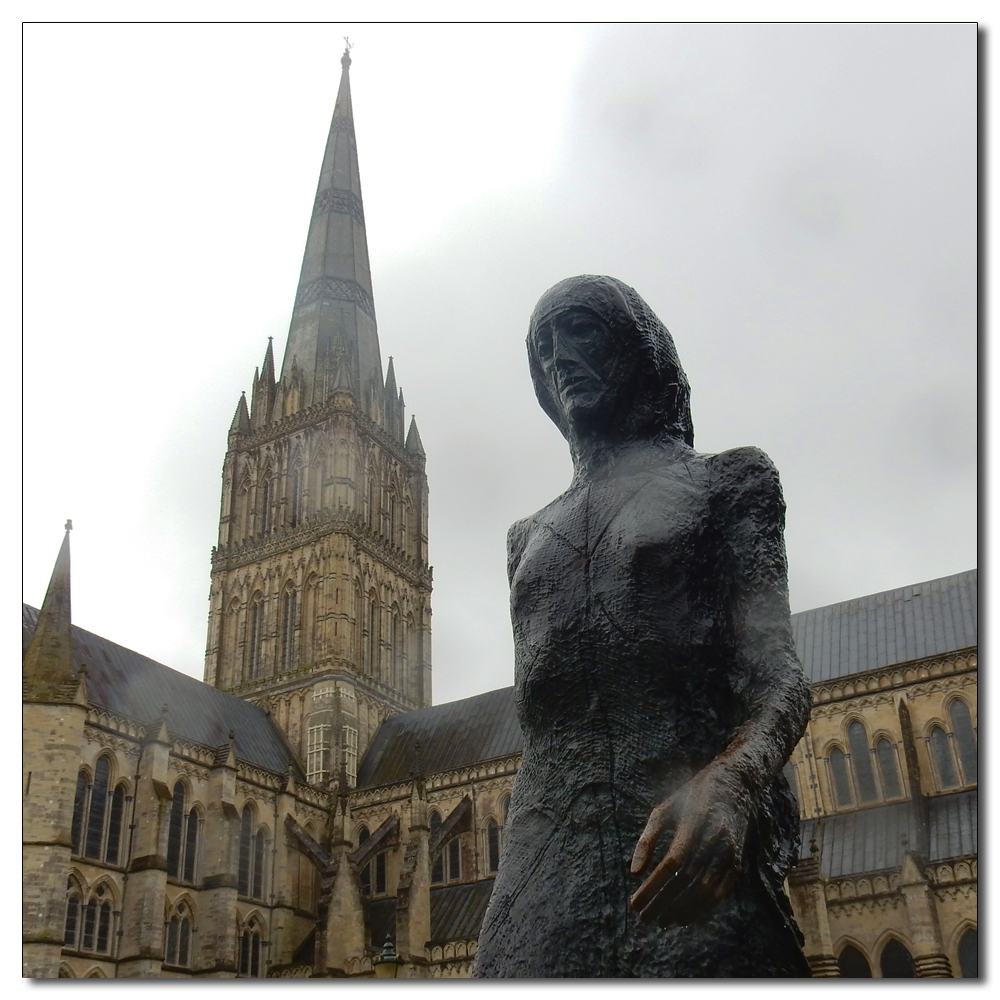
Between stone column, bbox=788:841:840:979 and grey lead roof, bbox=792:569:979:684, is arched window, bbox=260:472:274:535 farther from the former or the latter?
stone column, bbox=788:841:840:979

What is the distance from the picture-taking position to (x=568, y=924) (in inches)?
93.0

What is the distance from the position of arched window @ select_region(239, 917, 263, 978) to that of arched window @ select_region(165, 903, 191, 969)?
5.99 feet

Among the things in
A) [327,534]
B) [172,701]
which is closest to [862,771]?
[172,701]

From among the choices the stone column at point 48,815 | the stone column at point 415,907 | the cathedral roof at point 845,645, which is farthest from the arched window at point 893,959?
the stone column at point 48,815

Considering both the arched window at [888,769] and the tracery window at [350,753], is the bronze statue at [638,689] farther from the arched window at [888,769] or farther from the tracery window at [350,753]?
the tracery window at [350,753]

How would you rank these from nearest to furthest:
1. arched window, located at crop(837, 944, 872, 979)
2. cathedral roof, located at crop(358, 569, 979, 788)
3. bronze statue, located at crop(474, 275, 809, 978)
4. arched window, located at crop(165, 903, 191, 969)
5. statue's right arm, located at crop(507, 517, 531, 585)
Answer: bronze statue, located at crop(474, 275, 809, 978) < statue's right arm, located at crop(507, 517, 531, 585) < arched window, located at crop(837, 944, 872, 979) < cathedral roof, located at crop(358, 569, 979, 788) < arched window, located at crop(165, 903, 191, 969)

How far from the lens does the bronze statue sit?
2.24m

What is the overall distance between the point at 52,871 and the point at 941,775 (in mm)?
19338

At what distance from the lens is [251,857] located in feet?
103

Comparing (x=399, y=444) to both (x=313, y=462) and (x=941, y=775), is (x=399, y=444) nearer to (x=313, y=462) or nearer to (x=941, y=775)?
(x=313, y=462)

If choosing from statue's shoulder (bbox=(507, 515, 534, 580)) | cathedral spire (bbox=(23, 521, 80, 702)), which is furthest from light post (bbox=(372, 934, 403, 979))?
statue's shoulder (bbox=(507, 515, 534, 580))

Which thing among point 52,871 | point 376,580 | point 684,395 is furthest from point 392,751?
point 684,395

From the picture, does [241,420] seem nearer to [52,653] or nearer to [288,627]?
[288,627]

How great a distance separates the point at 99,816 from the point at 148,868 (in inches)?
69.2
